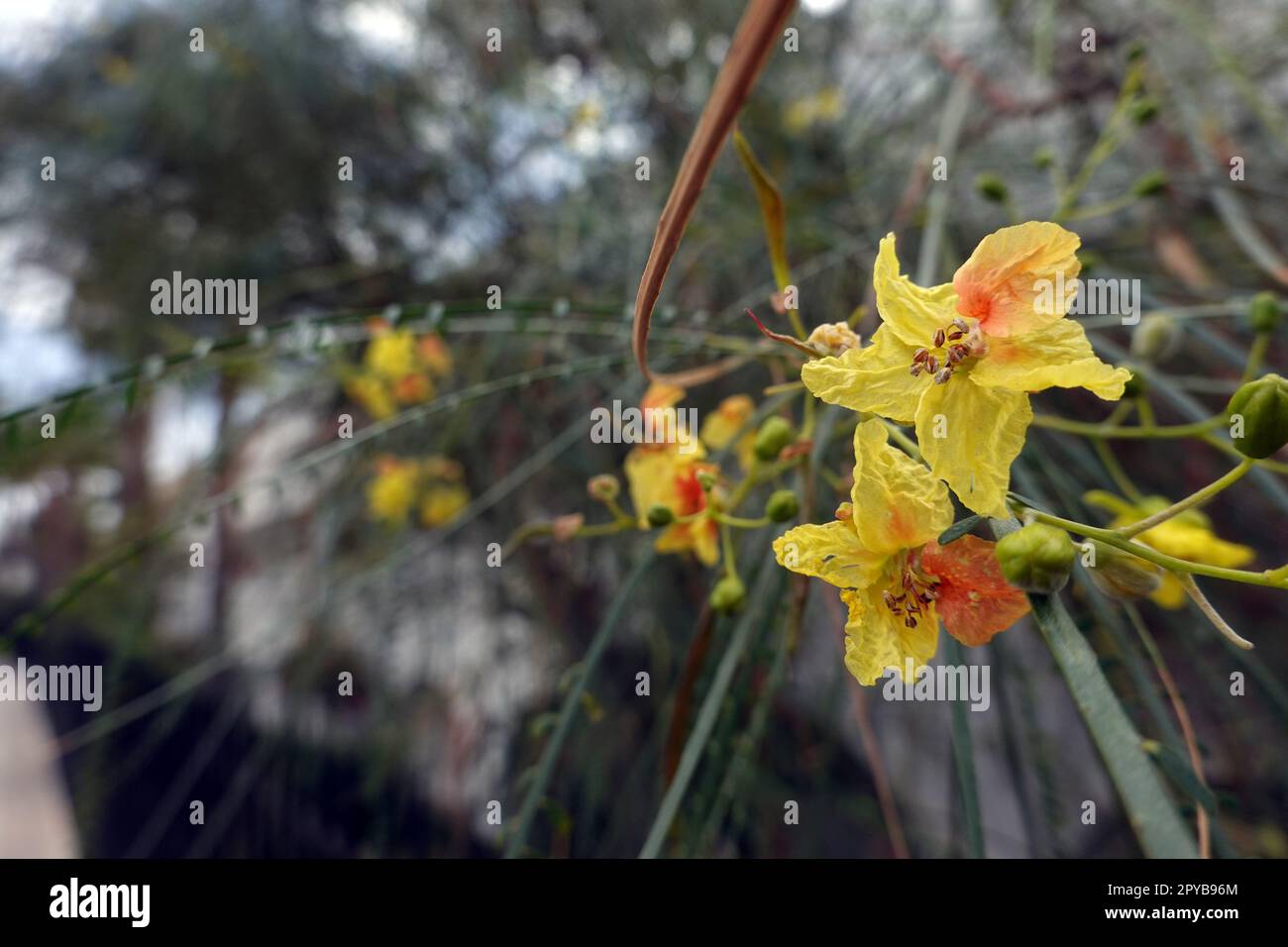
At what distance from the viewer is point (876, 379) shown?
0.24m

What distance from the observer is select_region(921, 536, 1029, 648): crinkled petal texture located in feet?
0.80

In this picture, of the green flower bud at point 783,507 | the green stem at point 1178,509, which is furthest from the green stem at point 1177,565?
the green flower bud at point 783,507

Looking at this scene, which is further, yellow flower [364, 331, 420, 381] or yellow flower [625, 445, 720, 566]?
yellow flower [364, 331, 420, 381]

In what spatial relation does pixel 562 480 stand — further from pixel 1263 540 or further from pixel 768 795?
pixel 1263 540

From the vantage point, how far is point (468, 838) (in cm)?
101

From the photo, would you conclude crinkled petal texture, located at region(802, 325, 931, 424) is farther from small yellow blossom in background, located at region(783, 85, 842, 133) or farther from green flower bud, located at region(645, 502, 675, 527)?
small yellow blossom in background, located at region(783, 85, 842, 133)

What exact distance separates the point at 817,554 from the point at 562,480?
736 mm

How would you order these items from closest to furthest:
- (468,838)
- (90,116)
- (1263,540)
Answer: (1263,540) < (468,838) < (90,116)

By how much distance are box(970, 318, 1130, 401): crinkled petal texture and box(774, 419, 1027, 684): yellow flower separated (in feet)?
0.13

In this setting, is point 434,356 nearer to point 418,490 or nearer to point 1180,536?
point 418,490

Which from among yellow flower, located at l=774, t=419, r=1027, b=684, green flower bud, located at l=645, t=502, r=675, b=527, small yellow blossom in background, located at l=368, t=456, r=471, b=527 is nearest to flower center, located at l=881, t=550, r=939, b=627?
yellow flower, located at l=774, t=419, r=1027, b=684

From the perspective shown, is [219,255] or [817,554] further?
[219,255]
